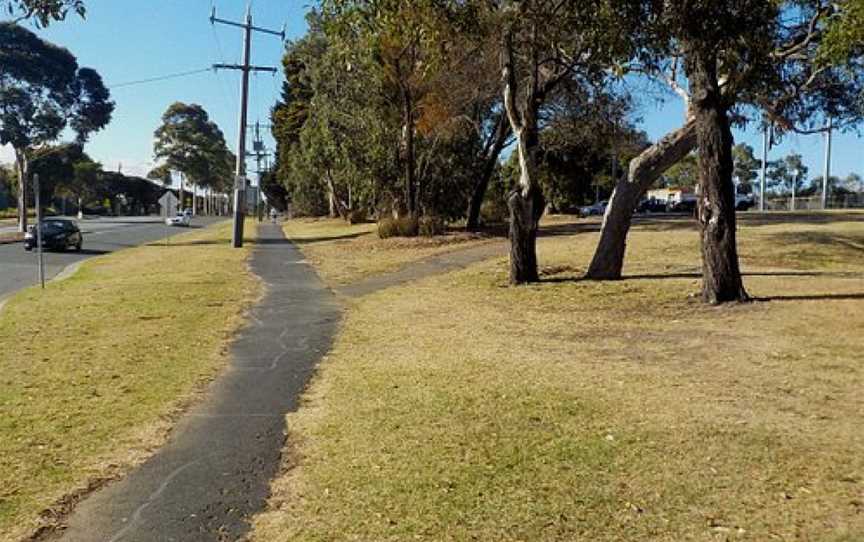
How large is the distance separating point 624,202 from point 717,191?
3.47 meters

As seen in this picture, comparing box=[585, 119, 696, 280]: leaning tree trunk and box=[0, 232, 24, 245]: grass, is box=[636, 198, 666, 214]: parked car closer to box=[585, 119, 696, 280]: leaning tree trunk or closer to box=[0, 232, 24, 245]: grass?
box=[0, 232, 24, 245]: grass

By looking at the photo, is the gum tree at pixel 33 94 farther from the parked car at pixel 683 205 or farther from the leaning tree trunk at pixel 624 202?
the parked car at pixel 683 205

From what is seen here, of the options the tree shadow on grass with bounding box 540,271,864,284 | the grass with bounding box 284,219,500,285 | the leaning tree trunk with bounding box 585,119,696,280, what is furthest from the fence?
the leaning tree trunk with bounding box 585,119,696,280

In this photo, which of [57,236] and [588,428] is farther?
[57,236]

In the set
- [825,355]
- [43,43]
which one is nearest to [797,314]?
[825,355]

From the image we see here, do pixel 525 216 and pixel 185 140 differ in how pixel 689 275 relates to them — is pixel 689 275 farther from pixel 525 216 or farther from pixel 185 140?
pixel 185 140

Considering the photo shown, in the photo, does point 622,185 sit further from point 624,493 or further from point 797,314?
point 624,493

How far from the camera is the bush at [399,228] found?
3103 cm

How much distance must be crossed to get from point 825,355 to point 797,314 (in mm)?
2573

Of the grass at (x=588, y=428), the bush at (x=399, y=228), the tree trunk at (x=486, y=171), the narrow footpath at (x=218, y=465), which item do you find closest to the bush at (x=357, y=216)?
the tree trunk at (x=486, y=171)

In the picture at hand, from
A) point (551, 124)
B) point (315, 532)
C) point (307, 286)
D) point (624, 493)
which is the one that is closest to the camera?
point (315, 532)

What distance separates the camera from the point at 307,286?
1777cm

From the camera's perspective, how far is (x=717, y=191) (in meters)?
12.0

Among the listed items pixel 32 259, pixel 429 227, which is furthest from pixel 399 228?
pixel 32 259
